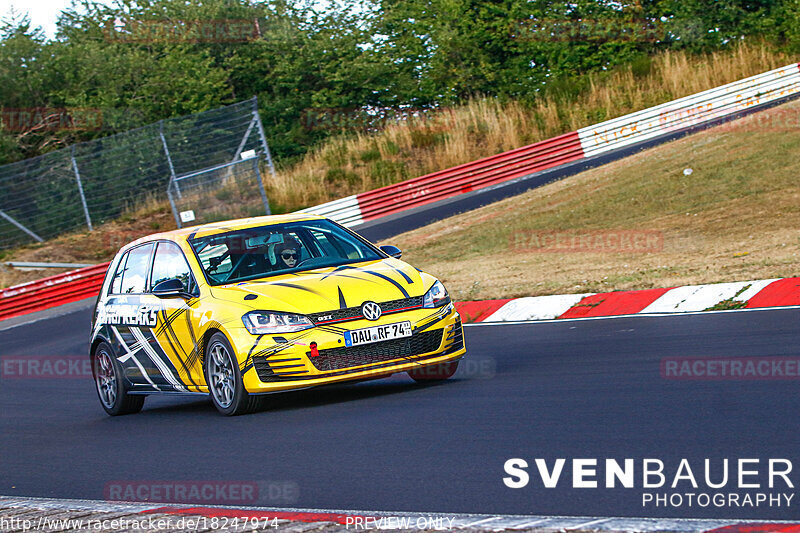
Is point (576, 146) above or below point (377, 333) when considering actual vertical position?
below

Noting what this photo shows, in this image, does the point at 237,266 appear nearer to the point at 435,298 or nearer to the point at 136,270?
the point at 136,270

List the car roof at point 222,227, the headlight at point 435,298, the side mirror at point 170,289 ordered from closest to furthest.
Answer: the headlight at point 435,298 → the side mirror at point 170,289 → the car roof at point 222,227

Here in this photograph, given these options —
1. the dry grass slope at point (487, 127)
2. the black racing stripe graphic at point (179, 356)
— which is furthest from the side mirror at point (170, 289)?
the dry grass slope at point (487, 127)

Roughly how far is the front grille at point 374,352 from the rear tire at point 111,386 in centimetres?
271

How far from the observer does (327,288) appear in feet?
27.7

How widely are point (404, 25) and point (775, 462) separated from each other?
4383cm

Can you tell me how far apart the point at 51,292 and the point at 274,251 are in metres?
17.8

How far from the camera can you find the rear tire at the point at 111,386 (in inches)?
395

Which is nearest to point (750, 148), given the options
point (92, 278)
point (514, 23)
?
point (92, 278)

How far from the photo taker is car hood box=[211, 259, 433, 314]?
8.29m

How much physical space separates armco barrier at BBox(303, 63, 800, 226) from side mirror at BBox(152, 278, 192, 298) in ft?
71.8

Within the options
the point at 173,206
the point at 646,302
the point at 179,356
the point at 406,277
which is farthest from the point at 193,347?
the point at 173,206

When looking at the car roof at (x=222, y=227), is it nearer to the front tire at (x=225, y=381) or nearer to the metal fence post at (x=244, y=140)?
the front tire at (x=225, y=381)

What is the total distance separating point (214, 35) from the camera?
152 ft
